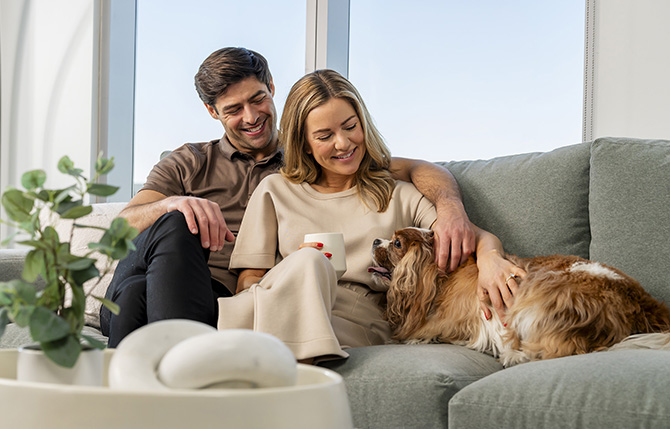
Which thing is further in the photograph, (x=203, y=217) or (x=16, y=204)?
(x=203, y=217)

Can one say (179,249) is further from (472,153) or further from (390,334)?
(472,153)

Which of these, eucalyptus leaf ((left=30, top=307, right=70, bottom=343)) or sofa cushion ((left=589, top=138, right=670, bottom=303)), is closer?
eucalyptus leaf ((left=30, top=307, right=70, bottom=343))

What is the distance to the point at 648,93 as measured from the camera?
3096mm

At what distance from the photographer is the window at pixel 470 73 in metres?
3.54

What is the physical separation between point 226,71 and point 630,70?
6.22ft

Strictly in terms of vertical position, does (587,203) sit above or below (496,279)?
above

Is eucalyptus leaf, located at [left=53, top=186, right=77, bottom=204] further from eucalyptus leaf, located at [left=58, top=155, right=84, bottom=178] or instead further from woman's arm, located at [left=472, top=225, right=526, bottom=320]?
woman's arm, located at [left=472, top=225, right=526, bottom=320]

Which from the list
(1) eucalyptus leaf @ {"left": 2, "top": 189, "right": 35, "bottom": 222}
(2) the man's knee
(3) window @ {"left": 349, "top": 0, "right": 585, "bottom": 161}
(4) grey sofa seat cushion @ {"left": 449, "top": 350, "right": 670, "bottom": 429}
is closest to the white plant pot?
(1) eucalyptus leaf @ {"left": 2, "top": 189, "right": 35, "bottom": 222}

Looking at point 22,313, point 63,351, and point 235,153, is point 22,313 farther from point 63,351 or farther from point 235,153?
point 235,153

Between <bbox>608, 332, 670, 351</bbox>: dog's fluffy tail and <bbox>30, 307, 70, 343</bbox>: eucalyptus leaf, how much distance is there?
4.63ft

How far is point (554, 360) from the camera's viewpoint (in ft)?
4.99

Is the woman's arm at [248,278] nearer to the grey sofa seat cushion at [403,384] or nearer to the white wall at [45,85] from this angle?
the grey sofa seat cushion at [403,384]

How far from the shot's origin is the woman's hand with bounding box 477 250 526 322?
188 centimetres

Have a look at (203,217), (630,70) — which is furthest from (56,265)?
(630,70)
